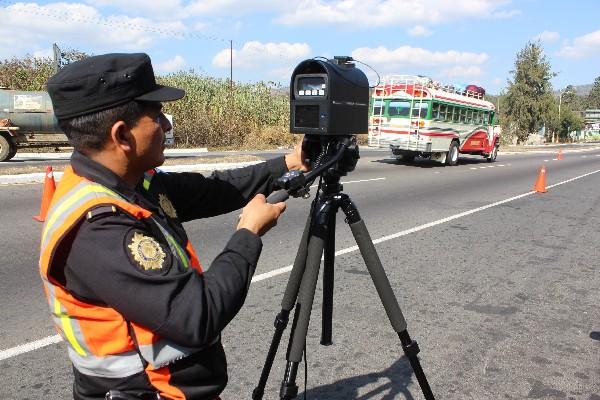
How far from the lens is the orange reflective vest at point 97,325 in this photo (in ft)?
4.18

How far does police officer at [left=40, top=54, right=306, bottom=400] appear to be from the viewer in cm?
124

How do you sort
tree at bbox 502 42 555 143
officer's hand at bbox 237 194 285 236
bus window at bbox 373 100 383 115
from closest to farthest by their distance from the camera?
officer's hand at bbox 237 194 285 236 → bus window at bbox 373 100 383 115 → tree at bbox 502 42 555 143

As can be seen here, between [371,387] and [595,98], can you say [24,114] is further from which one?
[595,98]

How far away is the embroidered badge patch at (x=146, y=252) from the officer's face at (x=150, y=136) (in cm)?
27

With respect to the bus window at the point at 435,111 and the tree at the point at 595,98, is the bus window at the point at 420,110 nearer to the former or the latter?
the bus window at the point at 435,111

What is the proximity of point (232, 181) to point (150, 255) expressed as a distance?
95 centimetres

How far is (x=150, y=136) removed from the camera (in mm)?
1431

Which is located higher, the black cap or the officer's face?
the black cap

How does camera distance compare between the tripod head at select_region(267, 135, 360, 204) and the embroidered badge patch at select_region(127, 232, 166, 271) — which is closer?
the embroidered badge patch at select_region(127, 232, 166, 271)

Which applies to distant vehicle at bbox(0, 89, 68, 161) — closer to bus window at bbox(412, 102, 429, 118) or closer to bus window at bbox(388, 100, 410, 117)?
bus window at bbox(388, 100, 410, 117)

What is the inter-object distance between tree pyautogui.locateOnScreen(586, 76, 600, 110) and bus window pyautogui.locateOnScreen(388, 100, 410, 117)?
505 ft

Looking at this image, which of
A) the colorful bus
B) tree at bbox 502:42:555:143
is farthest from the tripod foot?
A: tree at bbox 502:42:555:143

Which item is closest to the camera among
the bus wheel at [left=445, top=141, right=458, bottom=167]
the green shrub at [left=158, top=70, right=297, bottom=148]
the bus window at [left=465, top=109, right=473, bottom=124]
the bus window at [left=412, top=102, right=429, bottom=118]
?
the bus window at [left=412, top=102, right=429, bottom=118]

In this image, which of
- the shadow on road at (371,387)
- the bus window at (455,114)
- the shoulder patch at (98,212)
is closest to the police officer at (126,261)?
the shoulder patch at (98,212)
